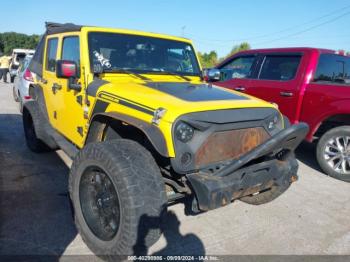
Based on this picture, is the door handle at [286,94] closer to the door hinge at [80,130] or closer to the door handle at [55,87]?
the door hinge at [80,130]

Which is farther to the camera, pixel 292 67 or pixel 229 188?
pixel 292 67

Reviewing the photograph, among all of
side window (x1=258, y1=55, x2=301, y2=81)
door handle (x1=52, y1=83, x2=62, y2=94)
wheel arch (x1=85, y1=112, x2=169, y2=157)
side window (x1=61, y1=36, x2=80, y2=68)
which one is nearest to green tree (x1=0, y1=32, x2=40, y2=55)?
side window (x1=258, y1=55, x2=301, y2=81)

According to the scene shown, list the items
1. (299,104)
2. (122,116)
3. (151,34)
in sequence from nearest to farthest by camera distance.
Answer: (122,116) < (151,34) < (299,104)

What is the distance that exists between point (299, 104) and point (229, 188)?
131 inches

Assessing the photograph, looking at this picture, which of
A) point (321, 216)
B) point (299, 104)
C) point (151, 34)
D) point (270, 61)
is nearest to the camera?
point (321, 216)

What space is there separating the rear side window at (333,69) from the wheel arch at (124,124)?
12.1ft

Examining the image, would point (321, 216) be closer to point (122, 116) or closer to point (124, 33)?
point (122, 116)

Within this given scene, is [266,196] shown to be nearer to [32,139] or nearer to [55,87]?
[55,87]

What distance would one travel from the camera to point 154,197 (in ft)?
8.56

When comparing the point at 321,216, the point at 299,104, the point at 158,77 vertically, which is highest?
the point at 158,77

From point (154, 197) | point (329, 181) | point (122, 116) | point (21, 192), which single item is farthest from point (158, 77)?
point (329, 181)

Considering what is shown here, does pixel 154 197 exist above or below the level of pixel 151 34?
below

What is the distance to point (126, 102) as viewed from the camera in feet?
10.0

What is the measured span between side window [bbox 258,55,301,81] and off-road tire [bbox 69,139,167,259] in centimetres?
384
